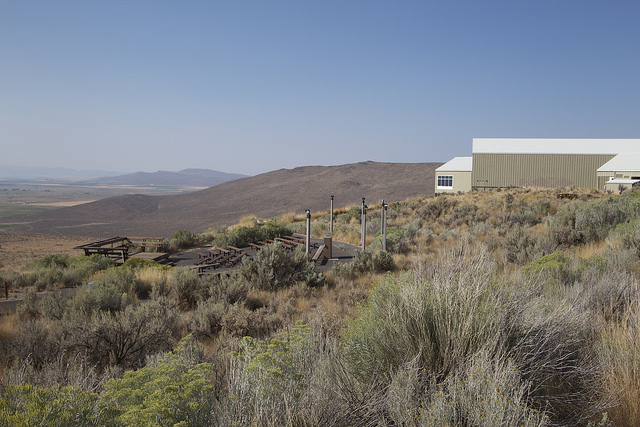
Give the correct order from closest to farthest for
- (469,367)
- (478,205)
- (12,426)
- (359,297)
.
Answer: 1. (12,426)
2. (469,367)
3. (359,297)
4. (478,205)

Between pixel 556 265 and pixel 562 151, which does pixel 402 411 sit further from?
pixel 562 151

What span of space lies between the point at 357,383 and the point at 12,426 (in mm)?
2187

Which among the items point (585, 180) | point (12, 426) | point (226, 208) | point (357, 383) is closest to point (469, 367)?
point (357, 383)

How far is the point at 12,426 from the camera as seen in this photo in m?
2.11

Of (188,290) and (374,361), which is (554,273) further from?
(188,290)

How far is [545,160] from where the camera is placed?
33.4 metres

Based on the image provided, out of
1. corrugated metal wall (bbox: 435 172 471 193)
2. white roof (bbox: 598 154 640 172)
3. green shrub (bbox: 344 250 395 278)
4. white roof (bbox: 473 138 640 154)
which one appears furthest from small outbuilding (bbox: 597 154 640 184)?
green shrub (bbox: 344 250 395 278)

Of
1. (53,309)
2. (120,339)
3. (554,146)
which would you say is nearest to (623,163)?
(554,146)

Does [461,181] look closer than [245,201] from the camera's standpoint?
Yes

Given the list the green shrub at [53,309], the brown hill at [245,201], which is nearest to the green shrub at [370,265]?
the green shrub at [53,309]

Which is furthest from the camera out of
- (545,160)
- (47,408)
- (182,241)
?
(545,160)

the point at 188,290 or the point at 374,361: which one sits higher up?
the point at 374,361

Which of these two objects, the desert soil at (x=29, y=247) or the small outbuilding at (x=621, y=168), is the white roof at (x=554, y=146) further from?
the desert soil at (x=29, y=247)

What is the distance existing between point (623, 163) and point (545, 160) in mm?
5040
